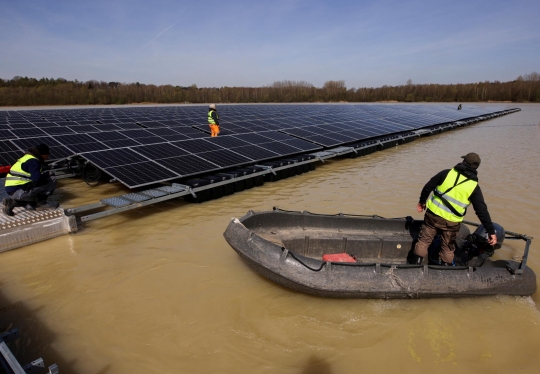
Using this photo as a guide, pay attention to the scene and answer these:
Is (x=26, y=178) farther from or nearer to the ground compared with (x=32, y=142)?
nearer to the ground

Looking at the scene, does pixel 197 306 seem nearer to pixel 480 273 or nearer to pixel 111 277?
pixel 111 277

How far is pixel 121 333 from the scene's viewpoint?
412 centimetres

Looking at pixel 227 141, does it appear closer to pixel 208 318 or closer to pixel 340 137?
pixel 340 137

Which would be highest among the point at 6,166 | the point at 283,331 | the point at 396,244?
the point at 6,166

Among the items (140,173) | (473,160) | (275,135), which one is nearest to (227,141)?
(275,135)

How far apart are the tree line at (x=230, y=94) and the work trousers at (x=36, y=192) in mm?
58219

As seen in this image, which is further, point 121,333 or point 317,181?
point 317,181

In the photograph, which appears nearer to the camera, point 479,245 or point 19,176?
point 479,245

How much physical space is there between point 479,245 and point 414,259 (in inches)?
42.5

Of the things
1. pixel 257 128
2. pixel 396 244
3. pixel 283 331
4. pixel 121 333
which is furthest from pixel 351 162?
pixel 121 333

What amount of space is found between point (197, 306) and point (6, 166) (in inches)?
371

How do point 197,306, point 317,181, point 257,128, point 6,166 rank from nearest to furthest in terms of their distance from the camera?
point 197,306 < point 6,166 < point 317,181 < point 257,128

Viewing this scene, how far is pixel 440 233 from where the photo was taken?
5070mm

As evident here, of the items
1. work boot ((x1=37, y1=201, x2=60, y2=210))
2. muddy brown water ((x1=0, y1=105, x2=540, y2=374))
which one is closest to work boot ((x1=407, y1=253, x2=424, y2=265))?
muddy brown water ((x1=0, y1=105, x2=540, y2=374))
